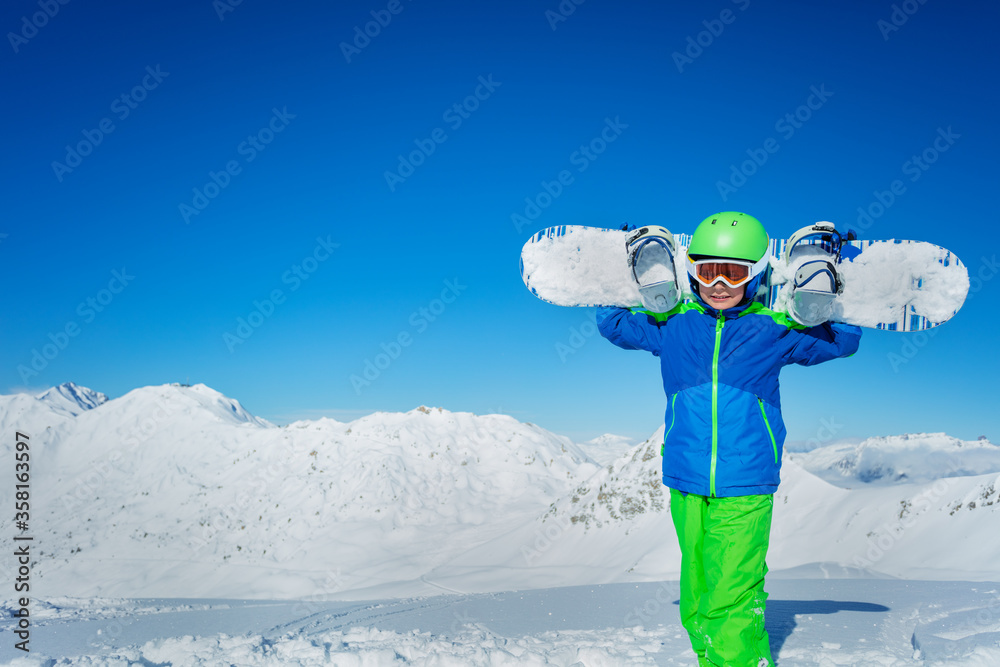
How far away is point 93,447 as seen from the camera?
92.5 feet

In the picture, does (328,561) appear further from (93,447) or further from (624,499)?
(93,447)

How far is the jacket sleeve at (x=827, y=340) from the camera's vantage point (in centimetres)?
354

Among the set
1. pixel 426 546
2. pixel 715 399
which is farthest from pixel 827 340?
pixel 426 546

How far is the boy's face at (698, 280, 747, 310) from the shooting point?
3605 millimetres

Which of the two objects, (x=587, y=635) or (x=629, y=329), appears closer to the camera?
(x=629, y=329)

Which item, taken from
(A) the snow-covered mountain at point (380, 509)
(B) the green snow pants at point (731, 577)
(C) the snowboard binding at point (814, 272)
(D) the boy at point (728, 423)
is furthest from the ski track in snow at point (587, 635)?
(A) the snow-covered mountain at point (380, 509)

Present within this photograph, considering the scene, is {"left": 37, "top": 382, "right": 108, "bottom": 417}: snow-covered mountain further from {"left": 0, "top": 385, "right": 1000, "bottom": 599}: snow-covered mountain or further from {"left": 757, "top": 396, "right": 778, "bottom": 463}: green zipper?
{"left": 757, "top": 396, "right": 778, "bottom": 463}: green zipper

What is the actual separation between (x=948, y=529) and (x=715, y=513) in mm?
8024

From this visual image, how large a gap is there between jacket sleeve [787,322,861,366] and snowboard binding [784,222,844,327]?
98 mm

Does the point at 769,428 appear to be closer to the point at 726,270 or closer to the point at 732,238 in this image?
the point at 726,270

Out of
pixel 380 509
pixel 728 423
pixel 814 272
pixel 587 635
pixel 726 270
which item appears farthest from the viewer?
pixel 380 509

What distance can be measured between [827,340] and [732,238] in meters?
0.79

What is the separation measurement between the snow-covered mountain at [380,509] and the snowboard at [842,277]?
620 cm

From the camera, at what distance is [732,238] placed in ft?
11.6
